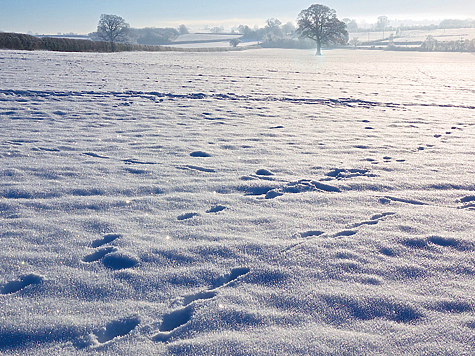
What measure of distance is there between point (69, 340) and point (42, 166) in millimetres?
2380

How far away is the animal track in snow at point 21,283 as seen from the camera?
1.71 metres

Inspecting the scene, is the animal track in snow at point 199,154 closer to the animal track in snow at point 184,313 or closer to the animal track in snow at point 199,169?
the animal track in snow at point 199,169

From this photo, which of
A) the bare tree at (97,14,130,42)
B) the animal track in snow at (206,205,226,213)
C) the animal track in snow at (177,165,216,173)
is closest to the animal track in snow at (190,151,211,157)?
the animal track in snow at (177,165,216,173)

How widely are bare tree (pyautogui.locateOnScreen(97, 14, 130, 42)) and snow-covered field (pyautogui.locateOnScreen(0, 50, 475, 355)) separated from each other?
59786 millimetres

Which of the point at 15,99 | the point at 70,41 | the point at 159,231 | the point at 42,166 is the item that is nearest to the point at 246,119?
the point at 42,166

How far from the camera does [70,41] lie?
66.6ft

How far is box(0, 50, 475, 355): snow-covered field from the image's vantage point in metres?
1.49

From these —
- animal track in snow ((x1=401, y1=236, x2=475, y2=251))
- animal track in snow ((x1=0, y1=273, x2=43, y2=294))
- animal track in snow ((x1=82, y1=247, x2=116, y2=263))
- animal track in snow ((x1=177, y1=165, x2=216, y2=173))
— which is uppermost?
animal track in snow ((x1=177, y1=165, x2=216, y2=173))

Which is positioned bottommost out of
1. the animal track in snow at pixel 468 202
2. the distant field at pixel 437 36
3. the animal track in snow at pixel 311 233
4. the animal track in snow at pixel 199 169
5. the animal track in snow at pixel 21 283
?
the animal track in snow at pixel 21 283

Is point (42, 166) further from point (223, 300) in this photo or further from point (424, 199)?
point (424, 199)

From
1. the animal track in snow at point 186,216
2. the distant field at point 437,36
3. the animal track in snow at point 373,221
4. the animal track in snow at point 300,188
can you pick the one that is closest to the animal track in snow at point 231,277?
the animal track in snow at point 186,216

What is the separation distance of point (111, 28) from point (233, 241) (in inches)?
2508

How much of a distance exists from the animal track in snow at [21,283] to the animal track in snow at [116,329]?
552mm

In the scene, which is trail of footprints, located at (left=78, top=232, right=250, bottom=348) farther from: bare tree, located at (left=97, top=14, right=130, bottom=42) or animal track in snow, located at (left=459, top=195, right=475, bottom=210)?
bare tree, located at (left=97, top=14, right=130, bottom=42)
